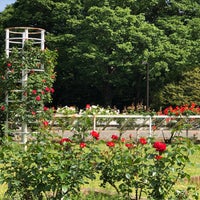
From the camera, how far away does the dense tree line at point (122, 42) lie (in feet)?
105

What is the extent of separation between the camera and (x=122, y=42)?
32781 millimetres

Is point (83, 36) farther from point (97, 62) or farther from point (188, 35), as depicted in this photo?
point (188, 35)

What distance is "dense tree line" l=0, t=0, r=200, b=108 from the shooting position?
32.0 meters

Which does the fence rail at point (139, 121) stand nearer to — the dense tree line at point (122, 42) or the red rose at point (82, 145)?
the red rose at point (82, 145)

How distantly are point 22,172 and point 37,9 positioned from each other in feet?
107

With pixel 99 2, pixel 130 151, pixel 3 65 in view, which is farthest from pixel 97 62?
pixel 130 151

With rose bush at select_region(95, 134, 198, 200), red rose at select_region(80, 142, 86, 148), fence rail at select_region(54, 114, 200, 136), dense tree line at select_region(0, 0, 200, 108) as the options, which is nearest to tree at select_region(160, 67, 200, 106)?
dense tree line at select_region(0, 0, 200, 108)

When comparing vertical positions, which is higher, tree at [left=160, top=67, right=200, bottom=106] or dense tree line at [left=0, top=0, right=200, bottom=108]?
dense tree line at [left=0, top=0, right=200, bottom=108]

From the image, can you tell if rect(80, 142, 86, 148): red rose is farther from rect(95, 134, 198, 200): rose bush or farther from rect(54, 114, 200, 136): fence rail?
rect(54, 114, 200, 136): fence rail

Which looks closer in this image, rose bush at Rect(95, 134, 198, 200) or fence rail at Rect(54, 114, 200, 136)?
rose bush at Rect(95, 134, 198, 200)

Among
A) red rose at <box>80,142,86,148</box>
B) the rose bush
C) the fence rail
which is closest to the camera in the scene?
the rose bush

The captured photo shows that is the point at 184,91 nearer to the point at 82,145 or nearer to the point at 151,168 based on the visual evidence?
the point at 82,145

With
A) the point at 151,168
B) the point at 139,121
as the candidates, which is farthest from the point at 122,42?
the point at 151,168

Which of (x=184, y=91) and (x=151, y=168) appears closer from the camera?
(x=151, y=168)
